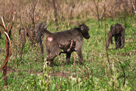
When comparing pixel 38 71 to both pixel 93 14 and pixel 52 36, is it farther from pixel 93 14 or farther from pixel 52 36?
pixel 93 14

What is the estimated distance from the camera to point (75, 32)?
755cm

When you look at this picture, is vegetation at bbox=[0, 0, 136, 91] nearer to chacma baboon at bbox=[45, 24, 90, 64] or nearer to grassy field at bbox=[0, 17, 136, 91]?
grassy field at bbox=[0, 17, 136, 91]

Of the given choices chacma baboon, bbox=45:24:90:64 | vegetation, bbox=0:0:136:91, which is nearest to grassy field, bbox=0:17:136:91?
vegetation, bbox=0:0:136:91

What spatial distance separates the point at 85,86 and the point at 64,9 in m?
12.2

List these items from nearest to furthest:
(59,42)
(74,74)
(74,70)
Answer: (74,74) → (74,70) → (59,42)

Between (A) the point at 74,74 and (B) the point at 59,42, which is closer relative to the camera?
(A) the point at 74,74

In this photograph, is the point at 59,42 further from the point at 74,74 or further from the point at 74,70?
the point at 74,74

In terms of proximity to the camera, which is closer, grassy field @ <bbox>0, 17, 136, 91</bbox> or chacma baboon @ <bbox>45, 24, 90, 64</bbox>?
grassy field @ <bbox>0, 17, 136, 91</bbox>

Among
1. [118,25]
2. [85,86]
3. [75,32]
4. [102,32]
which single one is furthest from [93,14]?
[85,86]

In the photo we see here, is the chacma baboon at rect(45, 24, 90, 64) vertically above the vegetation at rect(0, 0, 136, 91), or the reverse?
the chacma baboon at rect(45, 24, 90, 64)

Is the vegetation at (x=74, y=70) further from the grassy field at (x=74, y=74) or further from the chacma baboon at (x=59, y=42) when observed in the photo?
the chacma baboon at (x=59, y=42)

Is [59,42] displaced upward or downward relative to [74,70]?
upward

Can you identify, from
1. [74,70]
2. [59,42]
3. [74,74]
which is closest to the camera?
[74,74]

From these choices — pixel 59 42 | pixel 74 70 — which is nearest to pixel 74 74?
pixel 74 70
